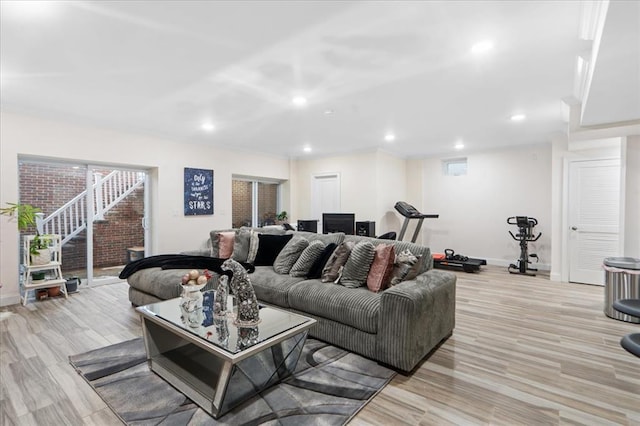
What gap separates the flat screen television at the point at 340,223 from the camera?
249 inches

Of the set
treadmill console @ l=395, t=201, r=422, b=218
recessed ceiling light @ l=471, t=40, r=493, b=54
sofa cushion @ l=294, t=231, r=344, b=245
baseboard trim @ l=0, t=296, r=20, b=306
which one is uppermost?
recessed ceiling light @ l=471, t=40, r=493, b=54

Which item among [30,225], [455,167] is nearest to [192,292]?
[30,225]

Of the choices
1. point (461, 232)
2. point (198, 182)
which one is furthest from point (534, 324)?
point (198, 182)

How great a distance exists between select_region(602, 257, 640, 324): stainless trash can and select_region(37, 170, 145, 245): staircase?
684cm

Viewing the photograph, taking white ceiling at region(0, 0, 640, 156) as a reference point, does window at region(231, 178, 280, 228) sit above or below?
below

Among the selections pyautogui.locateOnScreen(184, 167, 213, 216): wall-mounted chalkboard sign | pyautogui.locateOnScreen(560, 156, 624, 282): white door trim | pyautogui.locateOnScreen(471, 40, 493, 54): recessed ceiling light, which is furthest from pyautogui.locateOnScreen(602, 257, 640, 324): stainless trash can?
pyautogui.locateOnScreen(184, 167, 213, 216): wall-mounted chalkboard sign

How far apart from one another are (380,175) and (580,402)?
200 inches

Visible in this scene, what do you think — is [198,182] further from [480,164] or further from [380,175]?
[480,164]

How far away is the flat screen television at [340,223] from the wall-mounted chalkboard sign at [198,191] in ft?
7.68

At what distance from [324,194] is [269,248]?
3.66m

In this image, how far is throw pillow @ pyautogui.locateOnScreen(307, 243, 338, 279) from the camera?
3281 mm

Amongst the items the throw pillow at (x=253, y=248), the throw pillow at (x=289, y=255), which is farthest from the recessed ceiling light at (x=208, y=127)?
the throw pillow at (x=289, y=255)

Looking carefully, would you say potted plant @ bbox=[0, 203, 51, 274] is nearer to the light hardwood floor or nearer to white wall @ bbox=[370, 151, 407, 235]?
the light hardwood floor

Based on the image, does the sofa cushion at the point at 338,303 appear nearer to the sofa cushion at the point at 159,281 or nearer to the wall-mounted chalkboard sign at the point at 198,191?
the sofa cushion at the point at 159,281
